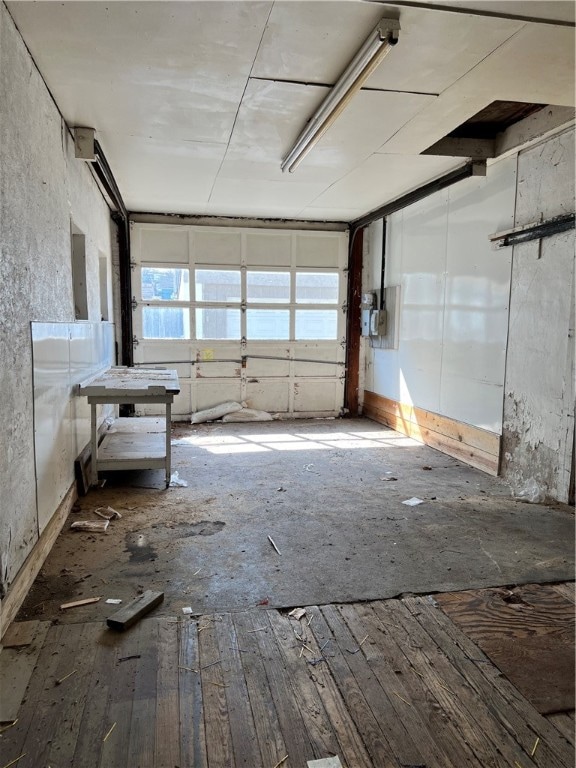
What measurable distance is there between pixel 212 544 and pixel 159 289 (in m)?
4.61

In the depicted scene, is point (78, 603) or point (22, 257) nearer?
point (78, 603)

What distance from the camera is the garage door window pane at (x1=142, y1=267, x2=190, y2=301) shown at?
22.4 feet

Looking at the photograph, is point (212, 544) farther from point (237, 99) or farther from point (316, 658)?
point (237, 99)

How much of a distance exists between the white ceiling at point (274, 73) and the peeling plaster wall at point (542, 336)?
672 mm

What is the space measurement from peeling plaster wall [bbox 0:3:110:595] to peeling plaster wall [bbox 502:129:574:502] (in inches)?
139

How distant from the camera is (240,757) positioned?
156 centimetres

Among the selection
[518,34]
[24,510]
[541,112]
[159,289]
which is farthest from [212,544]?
[159,289]

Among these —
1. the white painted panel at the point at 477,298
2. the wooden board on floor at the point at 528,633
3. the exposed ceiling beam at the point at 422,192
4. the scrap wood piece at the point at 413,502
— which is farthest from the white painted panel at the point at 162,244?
the wooden board on floor at the point at 528,633

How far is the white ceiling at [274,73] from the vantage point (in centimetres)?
233

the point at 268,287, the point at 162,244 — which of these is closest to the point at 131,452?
the point at 162,244

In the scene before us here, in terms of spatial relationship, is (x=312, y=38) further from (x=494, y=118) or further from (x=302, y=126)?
(x=494, y=118)

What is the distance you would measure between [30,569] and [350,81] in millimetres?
3092

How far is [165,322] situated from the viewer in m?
6.96

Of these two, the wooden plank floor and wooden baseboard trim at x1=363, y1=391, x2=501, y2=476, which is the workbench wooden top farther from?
wooden baseboard trim at x1=363, y1=391, x2=501, y2=476
